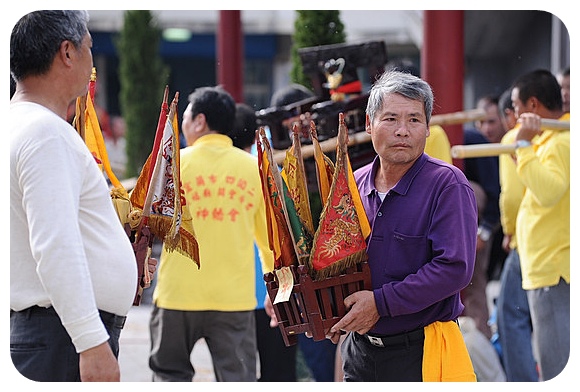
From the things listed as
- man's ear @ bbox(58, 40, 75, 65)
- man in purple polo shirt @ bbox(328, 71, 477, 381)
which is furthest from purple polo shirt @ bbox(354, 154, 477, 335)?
man's ear @ bbox(58, 40, 75, 65)

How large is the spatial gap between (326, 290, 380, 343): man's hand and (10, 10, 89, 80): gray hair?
1.07 metres

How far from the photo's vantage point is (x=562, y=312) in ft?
14.2

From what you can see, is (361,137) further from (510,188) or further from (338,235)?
(338,235)

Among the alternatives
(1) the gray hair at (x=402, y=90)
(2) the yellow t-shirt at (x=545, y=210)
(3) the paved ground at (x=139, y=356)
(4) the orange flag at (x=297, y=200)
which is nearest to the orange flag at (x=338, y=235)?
(4) the orange flag at (x=297, y=200)

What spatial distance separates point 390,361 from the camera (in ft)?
9.64

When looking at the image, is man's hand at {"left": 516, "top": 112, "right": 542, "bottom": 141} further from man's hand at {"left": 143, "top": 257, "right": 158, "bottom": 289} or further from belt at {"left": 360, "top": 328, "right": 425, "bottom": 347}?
man's hand at {"left": 143, "top": 257, "right": 158, "bottom": 289}

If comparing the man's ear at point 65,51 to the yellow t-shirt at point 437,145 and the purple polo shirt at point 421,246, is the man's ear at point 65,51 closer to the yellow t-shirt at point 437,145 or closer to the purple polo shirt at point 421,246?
the purple polo shirt at point 421,246

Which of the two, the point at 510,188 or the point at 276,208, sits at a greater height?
the point at 276,208

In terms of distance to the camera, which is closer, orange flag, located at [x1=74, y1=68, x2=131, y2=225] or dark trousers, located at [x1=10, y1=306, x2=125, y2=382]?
dark trousers, located at [x1=10, y1=306, x2=125, y2=382]

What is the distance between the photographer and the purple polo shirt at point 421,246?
2.80 metres

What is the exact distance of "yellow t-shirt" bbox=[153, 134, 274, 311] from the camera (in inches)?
167

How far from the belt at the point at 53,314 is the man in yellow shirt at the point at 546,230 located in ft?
7.11

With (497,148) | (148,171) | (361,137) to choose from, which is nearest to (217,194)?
(361,137)

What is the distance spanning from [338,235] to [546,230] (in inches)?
74.4
